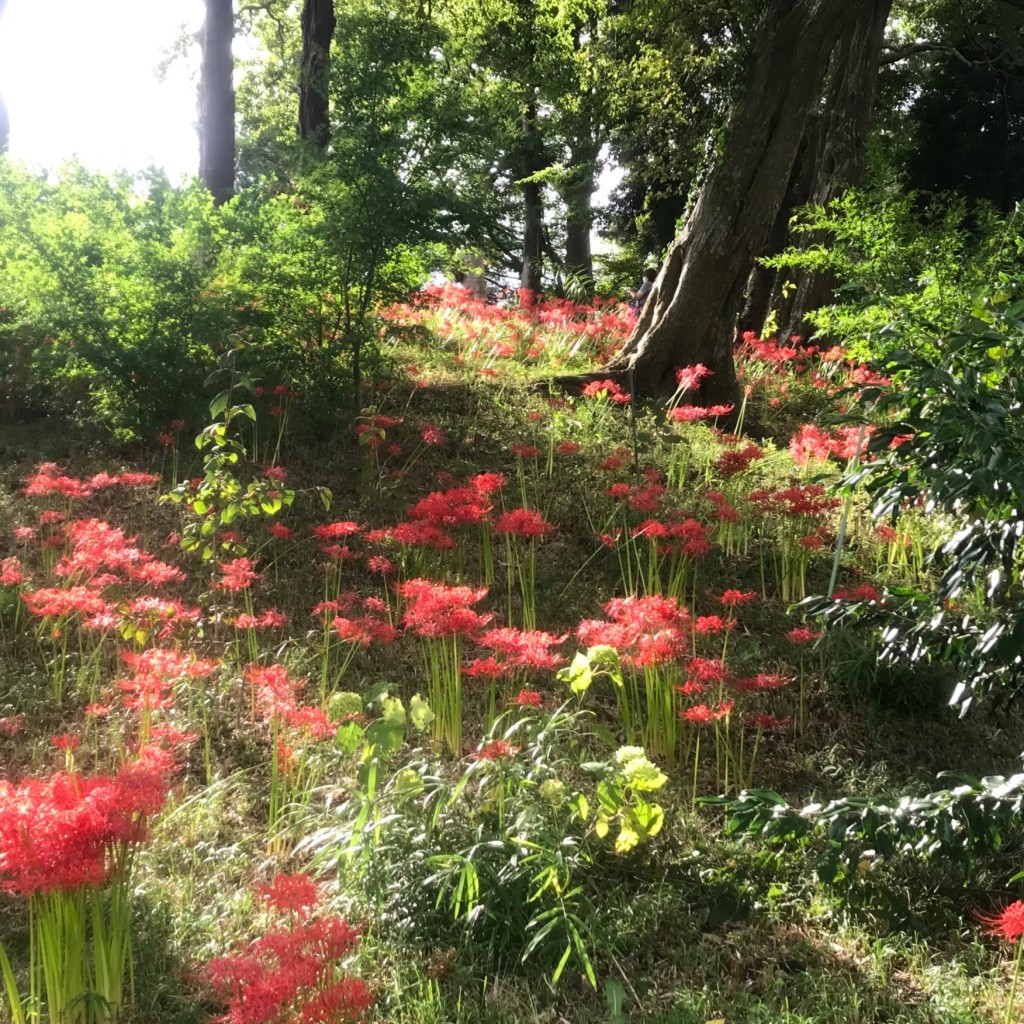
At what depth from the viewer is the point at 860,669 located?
3.63 meters

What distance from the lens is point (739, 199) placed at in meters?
6.45

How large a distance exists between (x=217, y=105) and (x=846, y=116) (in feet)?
20.0

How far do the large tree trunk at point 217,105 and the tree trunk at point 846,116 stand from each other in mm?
5703

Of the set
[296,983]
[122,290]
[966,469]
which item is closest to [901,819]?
[966,469]

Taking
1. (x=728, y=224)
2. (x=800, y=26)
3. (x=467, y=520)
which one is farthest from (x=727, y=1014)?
(x=800, y=26)

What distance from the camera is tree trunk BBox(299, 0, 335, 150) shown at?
700cm

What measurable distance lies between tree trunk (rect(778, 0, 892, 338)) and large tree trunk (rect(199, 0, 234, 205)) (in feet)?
18.7

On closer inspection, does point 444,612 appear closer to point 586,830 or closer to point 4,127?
point 586,830

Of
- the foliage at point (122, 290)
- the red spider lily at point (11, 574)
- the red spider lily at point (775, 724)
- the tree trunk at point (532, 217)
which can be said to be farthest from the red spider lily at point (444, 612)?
the tree trunk at point (532, 217)

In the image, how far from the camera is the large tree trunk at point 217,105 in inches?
317

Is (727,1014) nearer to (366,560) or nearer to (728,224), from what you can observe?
(366,560)

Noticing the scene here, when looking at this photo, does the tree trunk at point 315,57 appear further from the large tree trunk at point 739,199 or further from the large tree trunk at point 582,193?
the large tree trunk at point 582,193

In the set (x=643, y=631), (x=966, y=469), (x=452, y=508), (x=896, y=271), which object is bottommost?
(x=643, y=631)

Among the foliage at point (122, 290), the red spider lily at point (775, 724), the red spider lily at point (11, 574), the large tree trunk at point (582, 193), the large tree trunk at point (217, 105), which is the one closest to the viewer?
the red spider lily at point (775, 724)
